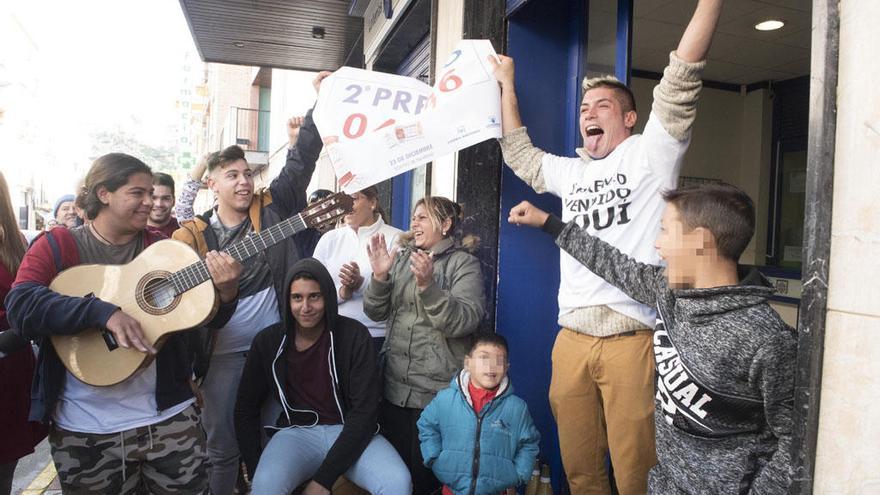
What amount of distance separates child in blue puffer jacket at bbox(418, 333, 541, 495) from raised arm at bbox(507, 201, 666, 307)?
67cm

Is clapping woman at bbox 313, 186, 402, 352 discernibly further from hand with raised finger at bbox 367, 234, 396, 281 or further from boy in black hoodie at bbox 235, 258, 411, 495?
hand with raised finger at bbox 367, 234, 396, 281

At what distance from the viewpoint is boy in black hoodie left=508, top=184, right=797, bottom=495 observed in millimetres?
1437

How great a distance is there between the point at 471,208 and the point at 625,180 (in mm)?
1183

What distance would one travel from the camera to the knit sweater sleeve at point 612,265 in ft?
6.31

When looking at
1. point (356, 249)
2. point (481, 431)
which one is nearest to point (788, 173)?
point (356, 249)

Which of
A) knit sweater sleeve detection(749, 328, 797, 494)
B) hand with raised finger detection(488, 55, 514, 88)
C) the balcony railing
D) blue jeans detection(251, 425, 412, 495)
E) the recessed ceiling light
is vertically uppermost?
the balcony railing

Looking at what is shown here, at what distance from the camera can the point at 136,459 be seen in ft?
8.04

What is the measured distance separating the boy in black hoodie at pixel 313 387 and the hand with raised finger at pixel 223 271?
36cm

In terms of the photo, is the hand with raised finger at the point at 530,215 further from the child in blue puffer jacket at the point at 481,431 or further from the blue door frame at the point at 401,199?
the blue door frame at the point at 401,199

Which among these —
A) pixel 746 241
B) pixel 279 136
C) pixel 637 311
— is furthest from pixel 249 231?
pixel 279 136

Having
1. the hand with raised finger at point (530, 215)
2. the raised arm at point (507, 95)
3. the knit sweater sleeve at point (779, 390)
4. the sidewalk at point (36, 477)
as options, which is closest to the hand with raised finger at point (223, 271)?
the hand with raised finger at point (530, 215)

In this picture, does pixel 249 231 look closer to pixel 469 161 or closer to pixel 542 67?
pixel 469 161

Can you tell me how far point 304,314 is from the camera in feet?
9.92

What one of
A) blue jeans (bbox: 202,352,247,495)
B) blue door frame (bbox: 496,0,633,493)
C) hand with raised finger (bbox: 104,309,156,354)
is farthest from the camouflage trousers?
blue door frame (bbox: 496,0,633,493)
